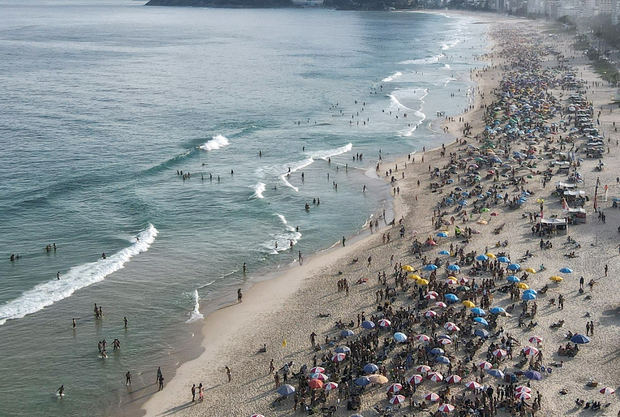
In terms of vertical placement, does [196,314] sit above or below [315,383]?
below

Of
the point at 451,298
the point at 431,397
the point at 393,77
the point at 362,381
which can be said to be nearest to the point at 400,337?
the point at 362,381

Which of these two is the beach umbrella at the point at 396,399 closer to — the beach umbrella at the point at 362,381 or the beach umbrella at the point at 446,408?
the beach umbrella at the point at 362,381

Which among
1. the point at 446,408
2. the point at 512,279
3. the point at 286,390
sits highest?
the point at 512,279

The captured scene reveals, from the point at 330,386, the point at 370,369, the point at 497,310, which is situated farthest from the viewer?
the point at 497,310

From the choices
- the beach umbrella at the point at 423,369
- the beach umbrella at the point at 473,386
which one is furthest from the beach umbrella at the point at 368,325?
the beach umbrella at the point at 473,386

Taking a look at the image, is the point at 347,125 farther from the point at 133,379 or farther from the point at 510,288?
the point at 133,379

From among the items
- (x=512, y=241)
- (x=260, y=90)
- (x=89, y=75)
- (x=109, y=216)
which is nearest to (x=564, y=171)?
(x=512, y=241)

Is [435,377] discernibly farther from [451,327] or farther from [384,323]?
[384,323]
